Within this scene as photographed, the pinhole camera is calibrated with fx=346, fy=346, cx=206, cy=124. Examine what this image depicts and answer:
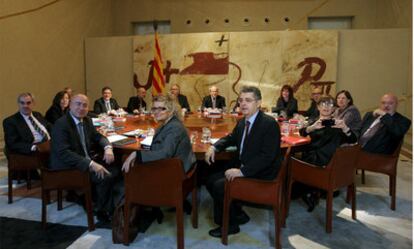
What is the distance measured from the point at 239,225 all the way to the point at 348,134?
4.21 feet

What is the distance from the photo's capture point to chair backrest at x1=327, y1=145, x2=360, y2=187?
2.86 metres

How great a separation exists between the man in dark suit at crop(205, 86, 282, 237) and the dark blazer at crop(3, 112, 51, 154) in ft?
6.78

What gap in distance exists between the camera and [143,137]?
11.5 ft

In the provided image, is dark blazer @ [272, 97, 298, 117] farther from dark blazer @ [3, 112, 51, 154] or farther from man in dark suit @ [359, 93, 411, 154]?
dark blazer @ [3, 112, 51, 154]

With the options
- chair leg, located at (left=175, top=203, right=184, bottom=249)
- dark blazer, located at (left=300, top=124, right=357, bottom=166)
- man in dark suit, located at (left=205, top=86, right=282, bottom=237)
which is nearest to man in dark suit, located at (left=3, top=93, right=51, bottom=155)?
chair leg, located at (left=175, top=203, right=184, bottom=249)

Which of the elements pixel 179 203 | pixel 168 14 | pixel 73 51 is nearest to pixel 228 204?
pixel 179 203

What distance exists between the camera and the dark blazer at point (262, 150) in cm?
260

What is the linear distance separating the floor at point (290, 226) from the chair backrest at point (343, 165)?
0.43 metres

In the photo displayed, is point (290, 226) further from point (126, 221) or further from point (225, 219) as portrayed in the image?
point (126, 221)

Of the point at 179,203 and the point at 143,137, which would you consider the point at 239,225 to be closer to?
the point at 179,203

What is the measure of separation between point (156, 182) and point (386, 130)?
254 centimetres

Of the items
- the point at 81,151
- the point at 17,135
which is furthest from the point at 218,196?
the point at 17,135

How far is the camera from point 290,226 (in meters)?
3.06

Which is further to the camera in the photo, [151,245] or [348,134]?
[348,134]
